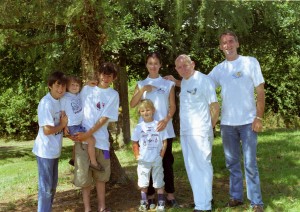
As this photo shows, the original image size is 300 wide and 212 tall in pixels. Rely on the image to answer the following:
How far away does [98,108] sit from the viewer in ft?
16.3

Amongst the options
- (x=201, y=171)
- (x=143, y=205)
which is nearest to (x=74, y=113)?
(x=143, y=205)

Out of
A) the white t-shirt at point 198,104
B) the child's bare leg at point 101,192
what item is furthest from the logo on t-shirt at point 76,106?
the white t-shirt at point 198,104

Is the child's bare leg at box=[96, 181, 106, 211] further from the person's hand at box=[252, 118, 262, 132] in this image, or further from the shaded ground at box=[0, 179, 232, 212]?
the person's hand at box=[252, 118, 262, 132]

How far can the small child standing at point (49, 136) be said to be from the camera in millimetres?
4680

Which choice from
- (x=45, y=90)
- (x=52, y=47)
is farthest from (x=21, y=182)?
(x=52, y=47)

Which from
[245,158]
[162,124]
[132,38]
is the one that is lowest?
[245,158]

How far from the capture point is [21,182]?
8.10 metres

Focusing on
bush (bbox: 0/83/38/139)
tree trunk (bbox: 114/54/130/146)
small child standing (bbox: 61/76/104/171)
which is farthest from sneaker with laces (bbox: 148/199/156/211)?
bush (bbox: 0/83/38/139)

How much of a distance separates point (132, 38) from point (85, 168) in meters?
5.40

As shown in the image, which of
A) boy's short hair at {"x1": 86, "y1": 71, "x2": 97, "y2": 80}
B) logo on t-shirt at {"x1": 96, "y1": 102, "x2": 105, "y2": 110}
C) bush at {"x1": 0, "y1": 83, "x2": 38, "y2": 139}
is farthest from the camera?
bush at {"x1": 0, "y1": 83, "x2": 38, "y2": 139}

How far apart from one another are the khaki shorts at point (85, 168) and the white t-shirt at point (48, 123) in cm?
28

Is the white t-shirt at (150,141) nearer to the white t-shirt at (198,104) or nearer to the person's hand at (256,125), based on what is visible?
the white t-shirt at (198,104)

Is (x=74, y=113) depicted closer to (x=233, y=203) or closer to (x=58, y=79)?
(x=58, y=79)

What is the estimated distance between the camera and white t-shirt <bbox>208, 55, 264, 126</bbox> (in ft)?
15.7
